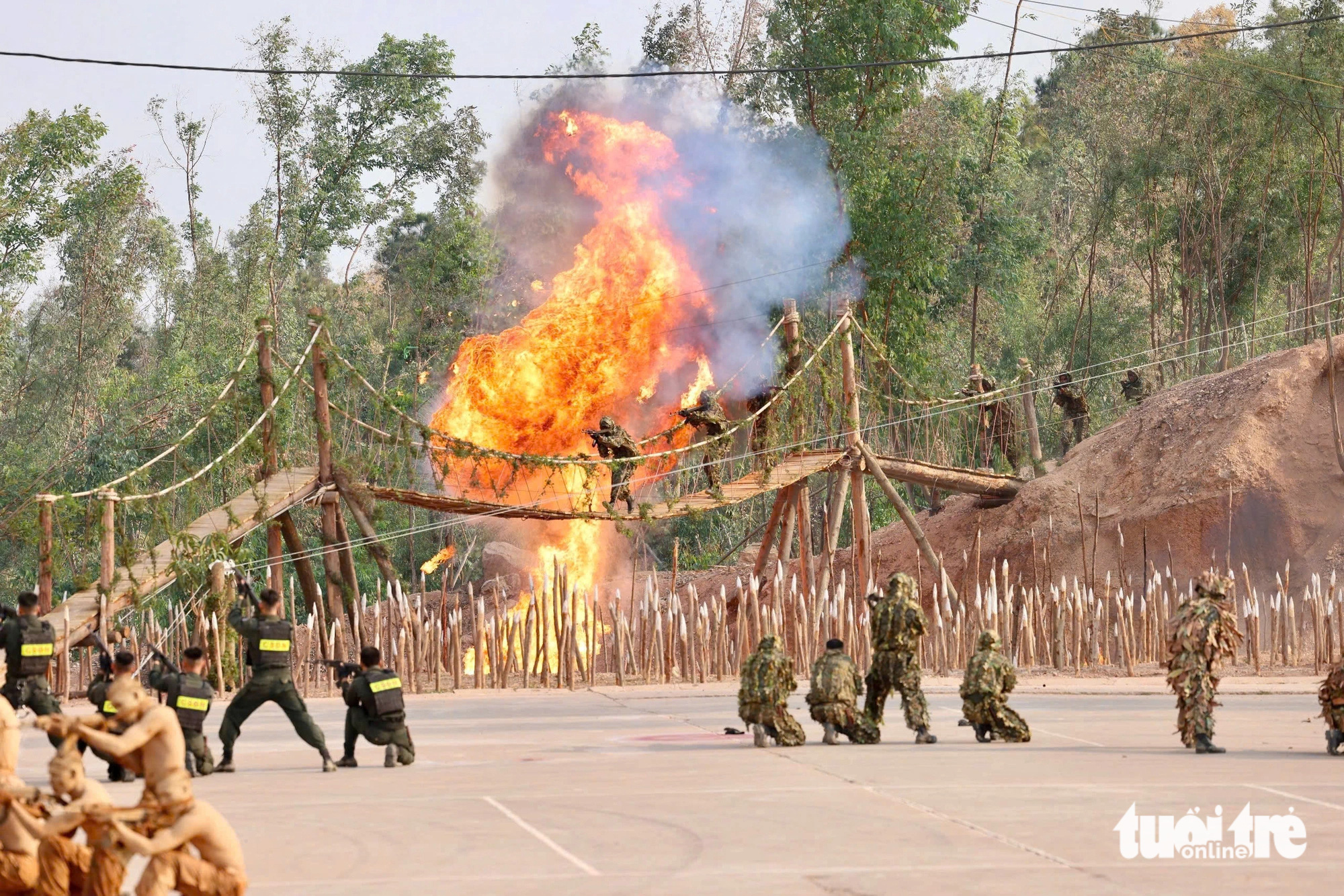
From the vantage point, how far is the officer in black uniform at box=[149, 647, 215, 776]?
35.8 ft

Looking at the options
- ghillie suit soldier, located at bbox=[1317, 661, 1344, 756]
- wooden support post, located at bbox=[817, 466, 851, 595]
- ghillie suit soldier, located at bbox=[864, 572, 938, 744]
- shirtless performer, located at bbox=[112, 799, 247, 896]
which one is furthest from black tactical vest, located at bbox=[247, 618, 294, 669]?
wooden support post, located at bbox=[817, 466, 851, 595]

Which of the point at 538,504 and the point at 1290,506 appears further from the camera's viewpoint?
the point at 1290,506

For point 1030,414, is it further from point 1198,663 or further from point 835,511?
point 1198,663

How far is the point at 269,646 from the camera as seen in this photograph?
38.5ft

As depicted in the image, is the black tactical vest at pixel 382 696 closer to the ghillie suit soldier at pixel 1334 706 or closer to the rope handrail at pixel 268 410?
the ghillie suit soldier at pixel 1334 706

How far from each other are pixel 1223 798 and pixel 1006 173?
27.3 m

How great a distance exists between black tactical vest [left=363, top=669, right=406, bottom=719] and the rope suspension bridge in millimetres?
6450

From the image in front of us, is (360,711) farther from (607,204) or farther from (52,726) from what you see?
(607,204)

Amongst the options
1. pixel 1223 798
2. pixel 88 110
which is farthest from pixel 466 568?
pixel 1223 798

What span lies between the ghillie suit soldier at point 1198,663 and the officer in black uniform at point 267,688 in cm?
603

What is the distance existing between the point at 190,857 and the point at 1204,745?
813 cm

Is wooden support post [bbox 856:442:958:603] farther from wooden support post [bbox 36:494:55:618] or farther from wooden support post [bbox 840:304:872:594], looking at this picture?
wooden support post [bbox 36:494:55:618]

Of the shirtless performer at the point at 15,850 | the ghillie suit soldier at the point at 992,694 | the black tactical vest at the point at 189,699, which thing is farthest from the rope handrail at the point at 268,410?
the shirtless performer at the point at 15,850

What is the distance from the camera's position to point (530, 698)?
18.0 meters
